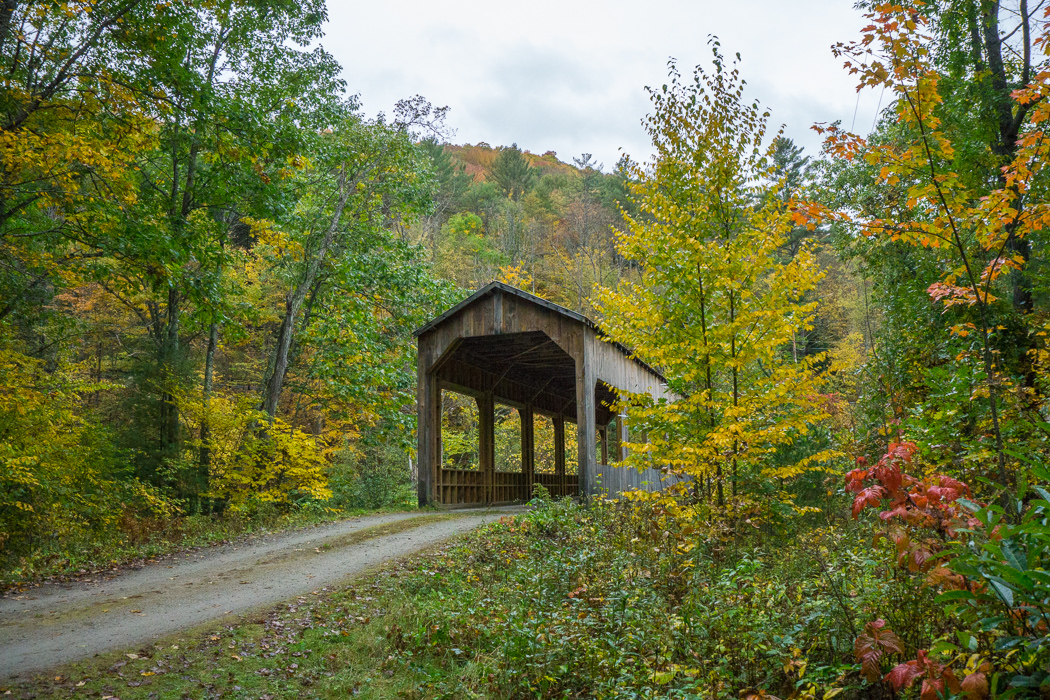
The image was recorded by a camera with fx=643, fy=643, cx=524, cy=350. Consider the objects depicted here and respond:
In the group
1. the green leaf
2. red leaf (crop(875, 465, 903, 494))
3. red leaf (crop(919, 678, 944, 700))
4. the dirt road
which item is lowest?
the dirt road

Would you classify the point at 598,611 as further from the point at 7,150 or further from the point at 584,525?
the point at 7,150

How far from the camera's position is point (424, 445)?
542 inches

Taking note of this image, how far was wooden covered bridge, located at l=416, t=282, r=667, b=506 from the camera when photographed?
1265cm

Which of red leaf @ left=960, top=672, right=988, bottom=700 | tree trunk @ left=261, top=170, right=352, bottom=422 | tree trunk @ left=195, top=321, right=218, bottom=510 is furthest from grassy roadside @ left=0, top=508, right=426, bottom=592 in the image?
red leaf @ left=960, top=672, right=988, bottom=700

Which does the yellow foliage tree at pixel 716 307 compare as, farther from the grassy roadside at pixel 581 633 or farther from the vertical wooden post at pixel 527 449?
the vertical wooden post at pixel 527 449

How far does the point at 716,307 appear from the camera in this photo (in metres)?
6.97

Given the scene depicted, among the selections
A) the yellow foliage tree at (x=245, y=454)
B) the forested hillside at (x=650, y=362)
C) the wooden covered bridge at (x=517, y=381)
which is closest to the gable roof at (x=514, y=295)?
the wooden covered bridge at (x=517, y=381)

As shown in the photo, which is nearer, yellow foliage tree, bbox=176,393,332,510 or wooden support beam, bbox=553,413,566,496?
yellow foliage tree, bbox=176,393,332,510

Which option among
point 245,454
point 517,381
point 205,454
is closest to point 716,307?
point 245,454

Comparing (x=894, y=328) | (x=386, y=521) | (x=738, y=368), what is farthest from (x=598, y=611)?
(x=894, y=328)

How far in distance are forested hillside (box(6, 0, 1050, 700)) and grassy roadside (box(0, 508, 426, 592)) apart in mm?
117

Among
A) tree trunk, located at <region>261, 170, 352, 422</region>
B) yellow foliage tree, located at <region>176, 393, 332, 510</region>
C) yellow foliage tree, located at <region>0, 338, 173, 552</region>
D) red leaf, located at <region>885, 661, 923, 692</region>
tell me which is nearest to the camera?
red leaf, located at <region>885, 661, 923, 692</region>

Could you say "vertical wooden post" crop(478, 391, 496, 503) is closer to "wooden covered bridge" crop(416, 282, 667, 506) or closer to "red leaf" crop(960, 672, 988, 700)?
"wooden covered bridge" crop(416, 282, 667, 506)

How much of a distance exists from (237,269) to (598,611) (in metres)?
18.5
